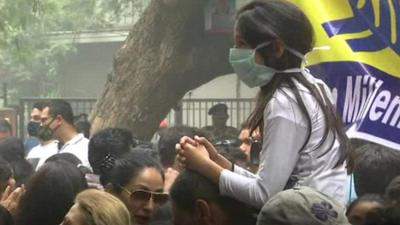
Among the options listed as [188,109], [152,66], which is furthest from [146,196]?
[188,109]

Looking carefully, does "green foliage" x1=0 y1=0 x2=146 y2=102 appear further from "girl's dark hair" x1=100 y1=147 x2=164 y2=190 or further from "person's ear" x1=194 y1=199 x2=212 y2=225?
"person's ear" x1=194 y1=199 x2=212 y2=225

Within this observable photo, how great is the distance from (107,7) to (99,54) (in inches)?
127

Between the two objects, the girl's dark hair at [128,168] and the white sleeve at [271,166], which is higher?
the white sleeve at [271,166]

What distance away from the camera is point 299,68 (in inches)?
117

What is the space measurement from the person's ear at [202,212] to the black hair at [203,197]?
14mm

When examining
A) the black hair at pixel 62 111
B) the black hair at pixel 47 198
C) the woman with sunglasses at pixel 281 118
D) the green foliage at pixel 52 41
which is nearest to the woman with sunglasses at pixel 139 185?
A: the black hair at pixel 47 198

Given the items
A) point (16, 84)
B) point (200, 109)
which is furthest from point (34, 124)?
point (16, 84)

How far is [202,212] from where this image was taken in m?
2.69

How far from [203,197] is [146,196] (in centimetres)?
88

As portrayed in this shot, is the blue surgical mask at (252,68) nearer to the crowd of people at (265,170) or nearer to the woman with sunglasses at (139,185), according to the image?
the crowd of people at (265,170)

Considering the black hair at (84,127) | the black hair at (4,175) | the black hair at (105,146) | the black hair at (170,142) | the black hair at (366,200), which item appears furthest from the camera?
the black hair at (84,127)

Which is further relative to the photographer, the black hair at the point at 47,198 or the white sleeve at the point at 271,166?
the black hair at the point at 47,198

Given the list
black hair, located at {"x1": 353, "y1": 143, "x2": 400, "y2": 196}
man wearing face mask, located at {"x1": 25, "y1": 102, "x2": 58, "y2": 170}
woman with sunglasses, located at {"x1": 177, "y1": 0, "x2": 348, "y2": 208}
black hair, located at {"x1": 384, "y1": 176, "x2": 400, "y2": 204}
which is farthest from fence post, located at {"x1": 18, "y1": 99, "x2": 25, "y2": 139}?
woman with sunglasses, located at {"x1": 177, "y1": 0, "x2": 348, "y2": 208}

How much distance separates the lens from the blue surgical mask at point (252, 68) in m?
2.93
